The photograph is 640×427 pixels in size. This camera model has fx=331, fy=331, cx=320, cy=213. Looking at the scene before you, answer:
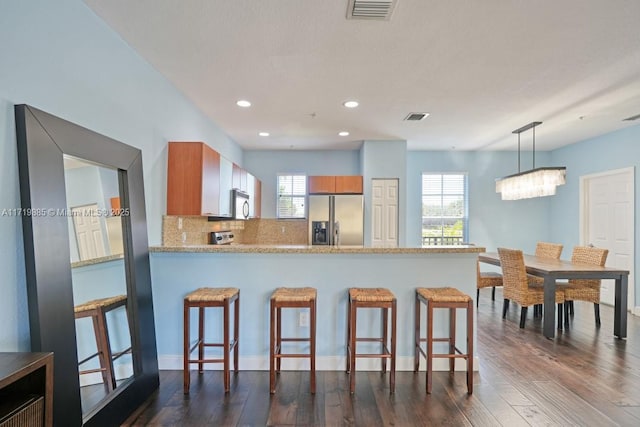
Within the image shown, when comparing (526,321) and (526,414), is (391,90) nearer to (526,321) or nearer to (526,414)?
(526,414)

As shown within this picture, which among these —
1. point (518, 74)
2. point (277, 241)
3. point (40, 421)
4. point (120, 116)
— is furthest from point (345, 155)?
point (40, 421)

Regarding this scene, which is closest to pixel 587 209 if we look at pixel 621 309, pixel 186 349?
pixel 621 309

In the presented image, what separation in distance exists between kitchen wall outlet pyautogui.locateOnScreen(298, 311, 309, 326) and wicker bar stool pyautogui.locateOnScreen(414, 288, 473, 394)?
93 centimetres

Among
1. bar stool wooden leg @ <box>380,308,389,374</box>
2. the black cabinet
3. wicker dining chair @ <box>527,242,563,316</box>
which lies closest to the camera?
the black cabinet

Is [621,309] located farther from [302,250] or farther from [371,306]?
[302,250]

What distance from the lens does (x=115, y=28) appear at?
90.5 inches

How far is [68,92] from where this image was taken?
6.40 feet

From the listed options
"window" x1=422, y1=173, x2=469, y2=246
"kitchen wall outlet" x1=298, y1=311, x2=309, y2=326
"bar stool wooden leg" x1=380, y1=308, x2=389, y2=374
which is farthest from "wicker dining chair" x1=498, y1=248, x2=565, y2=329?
"kitchen wall outlet" x1=298, y1=311, x2=309, y2=326

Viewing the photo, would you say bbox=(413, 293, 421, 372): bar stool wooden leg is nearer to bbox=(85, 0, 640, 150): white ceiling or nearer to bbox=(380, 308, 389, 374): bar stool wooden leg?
bbox=(380, 308, 389, 374): bar stool wooden leg

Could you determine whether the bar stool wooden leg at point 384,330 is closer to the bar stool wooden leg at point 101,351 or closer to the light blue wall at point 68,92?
the bar stool wooden leg at point 101,351

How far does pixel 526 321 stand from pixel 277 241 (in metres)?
4.14

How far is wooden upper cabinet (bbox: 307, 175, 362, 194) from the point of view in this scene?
5.75m

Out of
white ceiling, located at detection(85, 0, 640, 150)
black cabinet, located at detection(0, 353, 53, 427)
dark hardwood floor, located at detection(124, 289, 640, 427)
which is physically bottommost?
dark hardwood floor, located at detection(124, 289, 640, 427)

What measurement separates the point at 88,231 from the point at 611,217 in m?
6.75
